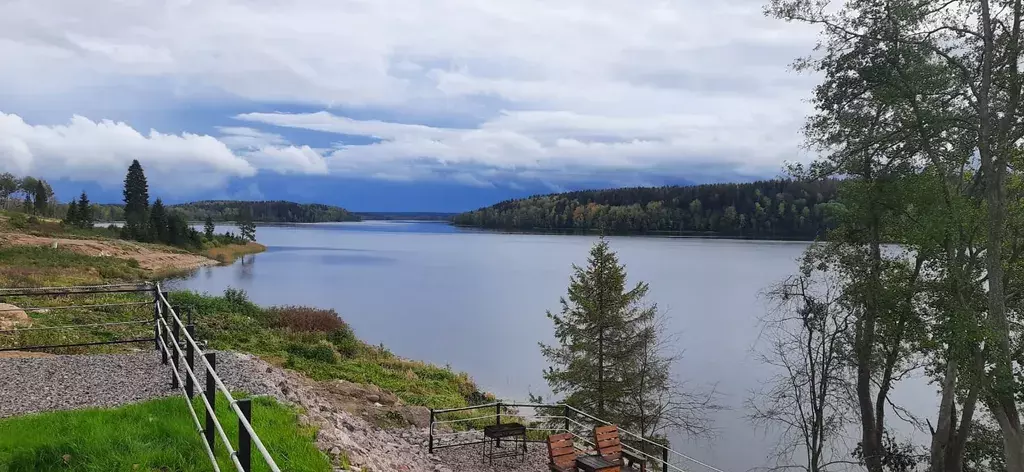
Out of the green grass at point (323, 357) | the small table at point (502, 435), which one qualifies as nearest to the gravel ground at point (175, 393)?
the small table at point (502, 435)

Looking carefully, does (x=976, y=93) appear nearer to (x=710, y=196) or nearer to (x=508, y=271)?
(x=508, y=271)

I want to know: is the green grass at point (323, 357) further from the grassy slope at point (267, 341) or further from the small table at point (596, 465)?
the small table at point (596, 465)

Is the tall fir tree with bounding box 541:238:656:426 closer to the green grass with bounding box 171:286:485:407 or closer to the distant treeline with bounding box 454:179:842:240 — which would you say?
the green grass with bounding box 171:286:485:407

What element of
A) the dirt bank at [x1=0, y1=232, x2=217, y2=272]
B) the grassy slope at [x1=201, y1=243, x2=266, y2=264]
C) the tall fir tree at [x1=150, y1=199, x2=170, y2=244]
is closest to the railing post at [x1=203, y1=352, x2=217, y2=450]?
the dirt bank at [x1=0, y1=232, x2=217, y2=272]

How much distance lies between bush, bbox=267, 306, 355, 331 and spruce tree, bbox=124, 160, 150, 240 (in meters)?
A: 69.7

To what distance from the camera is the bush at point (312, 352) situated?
21828 mm

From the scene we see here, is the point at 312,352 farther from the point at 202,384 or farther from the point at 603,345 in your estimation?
the point at 202,384

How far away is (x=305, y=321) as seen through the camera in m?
28.3

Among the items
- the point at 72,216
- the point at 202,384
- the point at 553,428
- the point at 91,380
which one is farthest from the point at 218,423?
the point at 72,216

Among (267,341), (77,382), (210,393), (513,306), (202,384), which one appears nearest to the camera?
(210,393)

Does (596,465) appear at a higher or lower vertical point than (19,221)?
lower

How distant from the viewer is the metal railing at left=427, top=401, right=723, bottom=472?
13.7 meters

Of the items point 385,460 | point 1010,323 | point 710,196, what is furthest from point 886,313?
point 710,196

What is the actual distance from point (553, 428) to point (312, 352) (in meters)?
9.05
